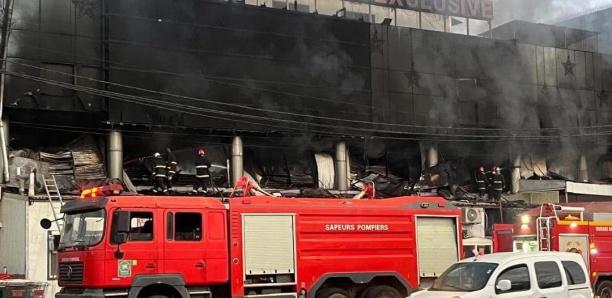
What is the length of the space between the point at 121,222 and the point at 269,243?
2.34 meters

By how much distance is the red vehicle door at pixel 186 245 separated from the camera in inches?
375

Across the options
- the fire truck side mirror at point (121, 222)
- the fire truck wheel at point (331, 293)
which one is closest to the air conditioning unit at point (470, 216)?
the fire truck wheel at point (331, 293)

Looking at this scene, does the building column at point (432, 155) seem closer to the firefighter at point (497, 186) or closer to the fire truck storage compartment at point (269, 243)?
the firefighter at point (497, 186)

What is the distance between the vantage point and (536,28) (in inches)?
1116

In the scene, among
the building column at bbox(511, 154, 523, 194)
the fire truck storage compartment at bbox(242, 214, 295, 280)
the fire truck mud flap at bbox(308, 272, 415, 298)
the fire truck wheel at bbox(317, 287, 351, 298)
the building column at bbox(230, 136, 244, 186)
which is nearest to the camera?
the fire truck storage compartment at bbox(242, 214, 295, 280)

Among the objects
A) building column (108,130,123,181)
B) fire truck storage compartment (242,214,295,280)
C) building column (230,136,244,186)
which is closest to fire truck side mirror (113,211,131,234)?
fire truck storage compartment (242,214,295,280)

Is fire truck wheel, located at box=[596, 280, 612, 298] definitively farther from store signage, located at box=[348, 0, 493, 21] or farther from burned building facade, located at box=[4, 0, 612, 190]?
store signage, located at box=[348, 0, 493, 21]

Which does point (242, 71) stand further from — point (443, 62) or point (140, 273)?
point (140, 273)

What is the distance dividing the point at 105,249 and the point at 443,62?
18305mm

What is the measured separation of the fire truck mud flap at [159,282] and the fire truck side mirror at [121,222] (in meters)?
0.68

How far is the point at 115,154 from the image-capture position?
734 inches

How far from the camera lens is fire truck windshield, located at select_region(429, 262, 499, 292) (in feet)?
26.7


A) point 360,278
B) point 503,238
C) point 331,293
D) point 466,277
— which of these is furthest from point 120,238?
point 503,238

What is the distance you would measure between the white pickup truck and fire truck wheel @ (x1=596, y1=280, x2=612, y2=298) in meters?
3.86
